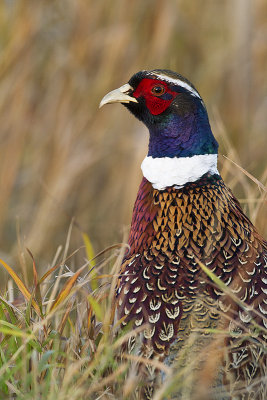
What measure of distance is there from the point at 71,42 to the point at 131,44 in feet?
1.39

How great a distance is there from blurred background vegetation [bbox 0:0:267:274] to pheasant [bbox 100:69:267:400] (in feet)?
7.30

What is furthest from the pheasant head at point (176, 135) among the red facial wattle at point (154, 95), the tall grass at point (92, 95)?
the tall grass at point (92, 95)

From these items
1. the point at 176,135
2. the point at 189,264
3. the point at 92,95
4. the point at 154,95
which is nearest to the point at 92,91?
the point at 92,95

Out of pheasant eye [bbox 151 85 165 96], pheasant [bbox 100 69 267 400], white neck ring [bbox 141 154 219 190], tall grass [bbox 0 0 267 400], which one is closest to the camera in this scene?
pheasant [bbox 100 69 267 400]

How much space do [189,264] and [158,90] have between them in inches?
27.9

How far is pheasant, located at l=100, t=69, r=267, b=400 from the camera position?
238cm

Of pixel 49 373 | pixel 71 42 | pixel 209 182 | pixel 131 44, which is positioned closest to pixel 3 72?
pixel 71 42

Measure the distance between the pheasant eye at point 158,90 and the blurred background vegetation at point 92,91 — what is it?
85.8 inches

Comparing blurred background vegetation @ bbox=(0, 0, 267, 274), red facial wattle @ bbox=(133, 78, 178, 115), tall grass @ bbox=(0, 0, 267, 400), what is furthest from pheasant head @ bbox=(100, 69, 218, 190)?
blurred background vegetation @ bbox=(0, 0, 267, 274)

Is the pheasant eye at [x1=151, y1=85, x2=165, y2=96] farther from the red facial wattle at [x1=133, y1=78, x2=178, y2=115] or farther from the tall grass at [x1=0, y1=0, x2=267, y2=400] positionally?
the tall grass at [x1=0, y1=0, x2=267, y2=400]

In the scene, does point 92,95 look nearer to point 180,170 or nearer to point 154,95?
point 154,95

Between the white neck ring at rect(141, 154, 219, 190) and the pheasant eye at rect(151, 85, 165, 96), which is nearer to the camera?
the white neck ring at rect(141, 154, 219, 190)

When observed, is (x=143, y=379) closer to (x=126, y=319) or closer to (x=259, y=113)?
(x=126, y=319)

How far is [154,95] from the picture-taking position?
2887mm
